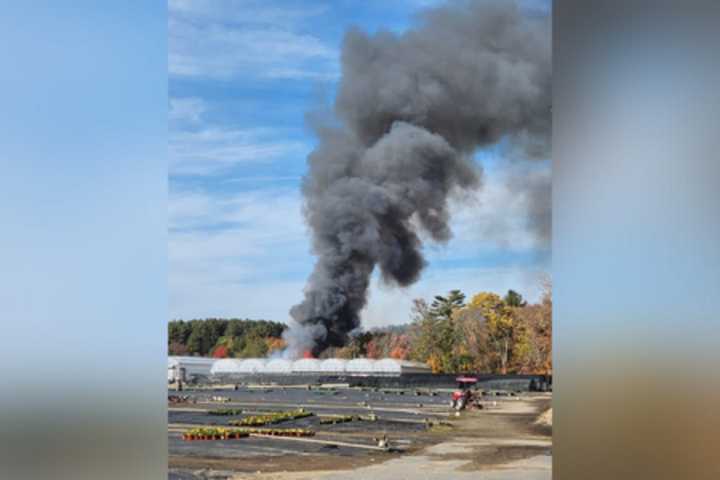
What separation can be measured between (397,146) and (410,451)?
1.62 m

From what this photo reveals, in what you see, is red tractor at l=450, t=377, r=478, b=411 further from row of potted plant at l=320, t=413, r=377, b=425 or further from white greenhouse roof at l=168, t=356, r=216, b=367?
white greenhouse roof at l=168, t=356, r=216, b=367

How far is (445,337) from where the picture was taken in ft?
15.5

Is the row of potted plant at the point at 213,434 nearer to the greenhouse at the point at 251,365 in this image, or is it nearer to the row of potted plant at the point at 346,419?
the greenhouse at the point at 251,365

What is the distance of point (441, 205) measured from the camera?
186 inches

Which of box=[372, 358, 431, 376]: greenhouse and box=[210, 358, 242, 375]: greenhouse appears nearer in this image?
box=[372, 358, 431, 376]: greenhouse

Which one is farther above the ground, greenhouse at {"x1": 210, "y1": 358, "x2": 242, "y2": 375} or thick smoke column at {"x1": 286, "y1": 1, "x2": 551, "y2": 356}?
thick smoke column at {"x1": 286, "y1": 1, "x2": 551, "y2": 356}

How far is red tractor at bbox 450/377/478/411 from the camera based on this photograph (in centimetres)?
473

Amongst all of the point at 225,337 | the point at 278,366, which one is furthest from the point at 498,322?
the point at 225,337

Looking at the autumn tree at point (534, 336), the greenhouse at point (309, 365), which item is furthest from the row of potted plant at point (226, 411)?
the autumn tree at point (534, 336)

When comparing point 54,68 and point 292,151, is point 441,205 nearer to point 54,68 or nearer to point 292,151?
point 292,151

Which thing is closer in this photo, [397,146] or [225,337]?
[397,146]

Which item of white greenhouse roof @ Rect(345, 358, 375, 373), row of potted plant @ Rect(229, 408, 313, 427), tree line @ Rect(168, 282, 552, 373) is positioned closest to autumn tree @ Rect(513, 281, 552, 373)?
tree line @ Rect(168, 282, 552, 373)

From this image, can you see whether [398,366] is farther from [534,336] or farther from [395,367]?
[534,336]

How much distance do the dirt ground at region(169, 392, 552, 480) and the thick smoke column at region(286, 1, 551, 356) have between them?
55 centimetres
